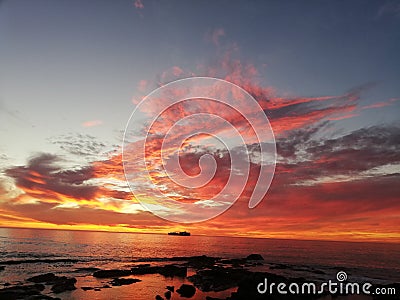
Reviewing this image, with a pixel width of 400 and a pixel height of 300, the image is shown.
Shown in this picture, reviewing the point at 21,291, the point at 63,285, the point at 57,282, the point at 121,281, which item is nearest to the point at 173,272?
the point at 121,281

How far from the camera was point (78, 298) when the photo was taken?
30.1 m

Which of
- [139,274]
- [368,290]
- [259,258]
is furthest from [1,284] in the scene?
[259,258]

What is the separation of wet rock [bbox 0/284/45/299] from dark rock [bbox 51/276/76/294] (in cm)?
147

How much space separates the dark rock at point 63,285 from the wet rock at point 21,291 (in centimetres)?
147

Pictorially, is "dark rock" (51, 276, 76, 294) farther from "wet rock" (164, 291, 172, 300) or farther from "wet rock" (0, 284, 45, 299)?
"wet rock" (164, 291, 172, 300)

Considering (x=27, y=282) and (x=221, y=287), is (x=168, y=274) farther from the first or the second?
(x=27, y=282)

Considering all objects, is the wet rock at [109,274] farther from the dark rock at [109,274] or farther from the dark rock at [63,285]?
the dark rock at [63,285]

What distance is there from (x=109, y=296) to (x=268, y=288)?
61.1 feet

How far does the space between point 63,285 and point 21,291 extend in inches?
176

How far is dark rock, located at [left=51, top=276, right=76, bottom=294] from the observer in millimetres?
33000

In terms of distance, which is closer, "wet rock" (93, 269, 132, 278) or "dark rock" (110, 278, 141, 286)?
"dark rock" (110, 278, 141, 286)

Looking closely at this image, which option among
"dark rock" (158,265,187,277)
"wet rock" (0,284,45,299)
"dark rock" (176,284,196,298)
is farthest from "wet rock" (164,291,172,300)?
"dark rock" (158,265,187,277)

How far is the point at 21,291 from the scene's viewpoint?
104 ft

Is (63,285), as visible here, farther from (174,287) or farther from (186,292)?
(186,292)
